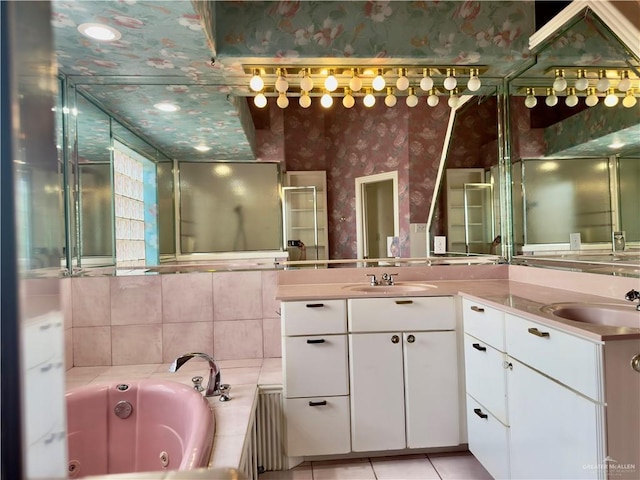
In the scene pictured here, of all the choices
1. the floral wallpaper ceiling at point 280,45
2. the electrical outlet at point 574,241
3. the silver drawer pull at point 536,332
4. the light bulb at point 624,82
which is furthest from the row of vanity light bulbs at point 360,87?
the silver drawer pull at point 536,332

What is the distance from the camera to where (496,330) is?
1.55 m

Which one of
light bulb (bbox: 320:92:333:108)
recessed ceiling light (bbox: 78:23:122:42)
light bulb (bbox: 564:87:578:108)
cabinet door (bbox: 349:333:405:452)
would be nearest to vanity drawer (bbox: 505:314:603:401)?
cabinet door (bbox: 349:333:405:452)

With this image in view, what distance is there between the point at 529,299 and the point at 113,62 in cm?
238

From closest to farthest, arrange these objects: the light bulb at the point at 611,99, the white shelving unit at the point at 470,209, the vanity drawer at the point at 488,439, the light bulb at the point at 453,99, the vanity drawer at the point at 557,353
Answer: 1. the vanity drawer at the point at 557,353
2. the vanity drawer at the point at 488,439
3. the light bulb at the point at 611,99
4. the light bulb at the point at 453,99
5. the white shelving unit at the point at 470,209

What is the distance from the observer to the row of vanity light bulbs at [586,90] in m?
1.60

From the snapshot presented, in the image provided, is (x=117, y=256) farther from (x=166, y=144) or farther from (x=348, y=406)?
(x=348, y=406)

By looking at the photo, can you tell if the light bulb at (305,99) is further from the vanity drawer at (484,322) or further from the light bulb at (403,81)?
the vanity drawer at (484,322)

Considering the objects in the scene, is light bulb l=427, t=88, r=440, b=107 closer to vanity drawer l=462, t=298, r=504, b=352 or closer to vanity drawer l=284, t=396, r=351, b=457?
vanity drawer l=462, t=298, r=504, b=352

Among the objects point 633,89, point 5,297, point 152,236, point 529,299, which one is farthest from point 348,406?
point 633,89

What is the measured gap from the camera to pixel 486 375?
5.34 ft

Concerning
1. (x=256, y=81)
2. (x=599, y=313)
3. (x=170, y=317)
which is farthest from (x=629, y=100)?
(x=170, y=317)

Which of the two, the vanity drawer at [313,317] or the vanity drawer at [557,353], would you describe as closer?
the vanity drawer at [557,353]

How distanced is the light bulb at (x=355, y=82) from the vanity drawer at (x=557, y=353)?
1.55 metres

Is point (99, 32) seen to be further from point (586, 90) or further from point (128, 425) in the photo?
Result: point (586, 90)
